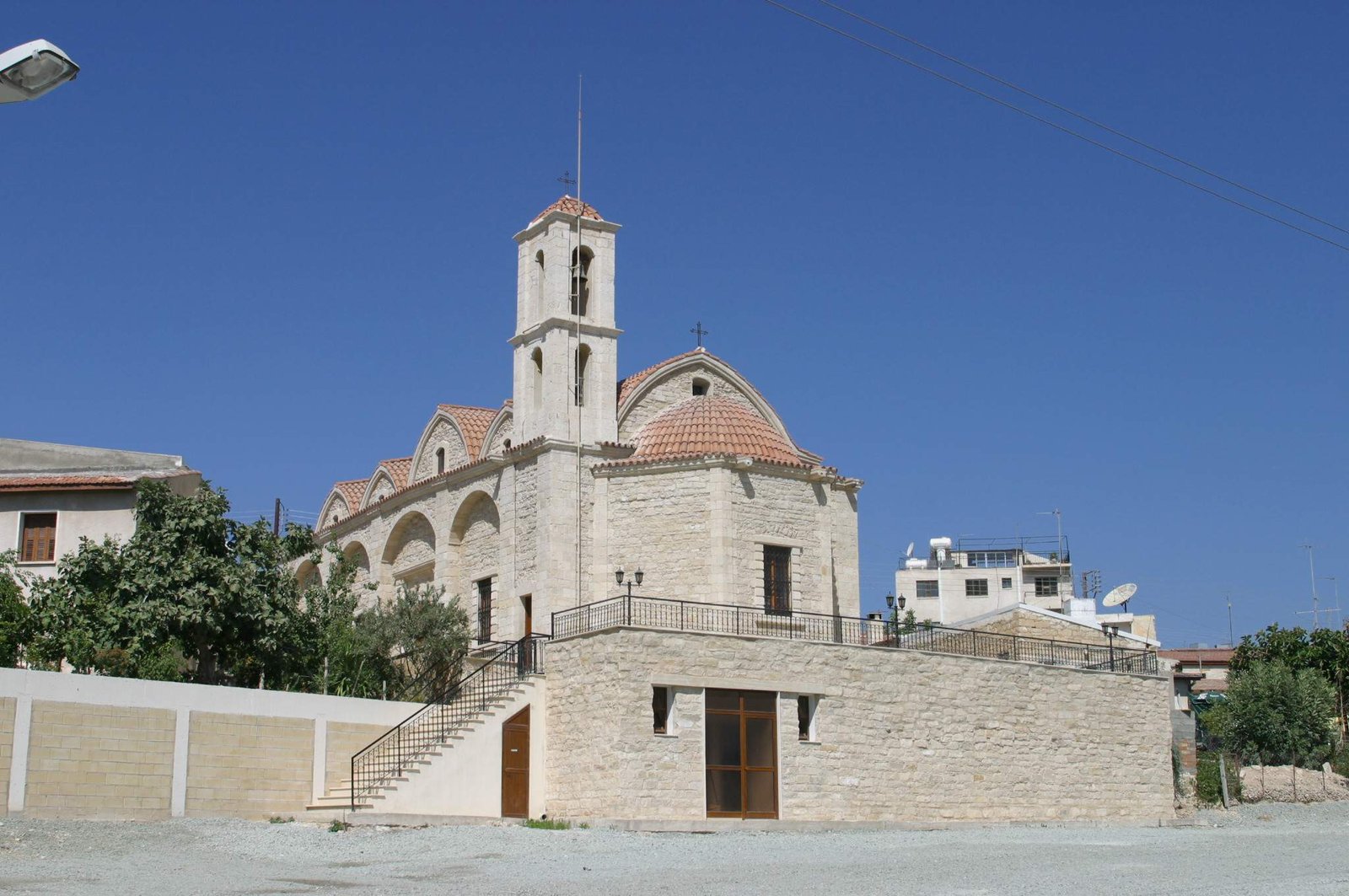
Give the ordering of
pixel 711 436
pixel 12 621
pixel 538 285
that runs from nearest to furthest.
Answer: pixel 12 621, pixel 711 436, pixel 538 285

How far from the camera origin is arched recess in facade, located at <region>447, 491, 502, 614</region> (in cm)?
3347

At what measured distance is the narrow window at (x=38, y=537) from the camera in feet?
94.8

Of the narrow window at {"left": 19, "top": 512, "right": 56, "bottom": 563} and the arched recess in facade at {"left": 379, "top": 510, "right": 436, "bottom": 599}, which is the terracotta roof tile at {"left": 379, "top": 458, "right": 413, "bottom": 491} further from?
the narrow window at {"left": 19, "top": 512, "right": 56, "bottom": 563}

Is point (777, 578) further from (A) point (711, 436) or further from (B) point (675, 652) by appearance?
(B) point (675, 652)

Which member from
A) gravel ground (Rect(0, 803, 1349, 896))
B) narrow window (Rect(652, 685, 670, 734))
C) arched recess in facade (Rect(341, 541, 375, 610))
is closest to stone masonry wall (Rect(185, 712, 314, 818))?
gravel ground (Rect(0, 803, 1349, 896))

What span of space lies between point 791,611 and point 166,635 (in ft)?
38.6

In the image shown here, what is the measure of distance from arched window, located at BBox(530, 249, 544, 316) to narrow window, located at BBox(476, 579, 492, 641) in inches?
247

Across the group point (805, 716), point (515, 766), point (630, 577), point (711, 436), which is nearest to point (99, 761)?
point (515, 766)

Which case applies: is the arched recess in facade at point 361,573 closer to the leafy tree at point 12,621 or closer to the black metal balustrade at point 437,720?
the black metal balustrade at point 437,720

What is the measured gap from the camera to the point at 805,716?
2692 cm

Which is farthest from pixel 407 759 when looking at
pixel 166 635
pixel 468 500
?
pixel 468 500

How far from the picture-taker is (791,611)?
1145 inches

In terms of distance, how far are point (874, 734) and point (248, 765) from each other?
1122cm

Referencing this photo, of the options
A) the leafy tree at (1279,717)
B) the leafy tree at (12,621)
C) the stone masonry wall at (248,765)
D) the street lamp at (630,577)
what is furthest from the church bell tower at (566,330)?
the leafy tree at (1279,717)
